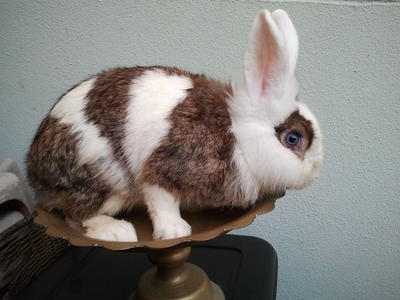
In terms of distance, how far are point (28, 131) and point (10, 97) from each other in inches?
3.7

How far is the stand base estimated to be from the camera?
630 millimetres

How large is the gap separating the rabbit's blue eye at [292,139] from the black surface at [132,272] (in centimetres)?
34

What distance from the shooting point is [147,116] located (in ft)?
1.73

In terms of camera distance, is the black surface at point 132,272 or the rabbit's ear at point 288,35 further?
the black surface at point 132,272

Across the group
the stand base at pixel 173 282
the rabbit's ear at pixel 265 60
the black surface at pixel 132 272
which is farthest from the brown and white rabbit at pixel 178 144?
the black surface at pixel 132 272

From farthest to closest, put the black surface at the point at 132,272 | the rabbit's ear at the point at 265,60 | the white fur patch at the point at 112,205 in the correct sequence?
the black surface at the point at 132,272 < the white fur patch at the point at 112,205 < the rabbit's ear at the point at 265,60

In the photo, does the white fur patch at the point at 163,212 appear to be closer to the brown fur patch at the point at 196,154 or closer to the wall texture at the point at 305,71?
the brown fur patch at the point at 196,154

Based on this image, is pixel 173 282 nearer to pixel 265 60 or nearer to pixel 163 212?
pixel 163 212

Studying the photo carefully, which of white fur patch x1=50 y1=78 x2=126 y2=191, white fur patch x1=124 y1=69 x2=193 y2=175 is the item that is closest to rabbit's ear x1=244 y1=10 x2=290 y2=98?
white fur patch x1=124 y1=69 x2=193 y2=175

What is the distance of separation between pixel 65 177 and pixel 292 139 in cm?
31

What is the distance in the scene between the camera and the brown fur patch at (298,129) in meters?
0.50

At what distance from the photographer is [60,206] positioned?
0.57m

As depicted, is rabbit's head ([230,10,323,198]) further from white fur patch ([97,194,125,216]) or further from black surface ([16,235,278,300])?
black surface ([16,235,278,300])

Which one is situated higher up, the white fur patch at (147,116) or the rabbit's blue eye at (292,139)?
the white fur patch at (147,116)
